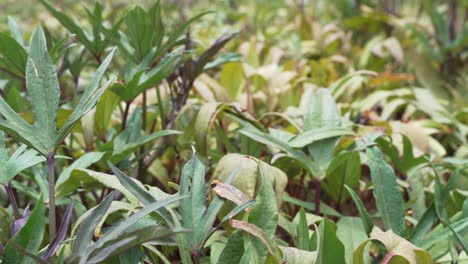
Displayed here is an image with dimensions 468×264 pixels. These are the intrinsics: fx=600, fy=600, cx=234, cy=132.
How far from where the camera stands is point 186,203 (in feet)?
2.66

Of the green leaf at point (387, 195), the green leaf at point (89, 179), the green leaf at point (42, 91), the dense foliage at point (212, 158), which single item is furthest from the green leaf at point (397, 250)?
the green leaf at point (42, 91)

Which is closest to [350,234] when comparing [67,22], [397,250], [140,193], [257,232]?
[397,250]

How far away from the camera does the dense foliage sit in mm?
801

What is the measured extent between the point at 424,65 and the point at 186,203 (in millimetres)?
1698

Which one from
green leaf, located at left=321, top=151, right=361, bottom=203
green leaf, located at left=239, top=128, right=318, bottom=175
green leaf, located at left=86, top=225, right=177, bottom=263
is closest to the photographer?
green leaf, located at left=86, top=225, right=177, bottom=263

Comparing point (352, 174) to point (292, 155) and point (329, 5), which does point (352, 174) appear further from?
point (329, 5)

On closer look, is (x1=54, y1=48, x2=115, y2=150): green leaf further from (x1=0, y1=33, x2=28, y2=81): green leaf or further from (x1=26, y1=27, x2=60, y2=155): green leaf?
(x1=0, y1=33, x2=28, y2=81): green leaf

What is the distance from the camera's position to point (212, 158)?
127 cm

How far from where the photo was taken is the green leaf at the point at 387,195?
100 centimetres

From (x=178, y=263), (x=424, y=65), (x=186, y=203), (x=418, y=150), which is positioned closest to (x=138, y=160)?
(x=178, y=263)

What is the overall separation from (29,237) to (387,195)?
0.59 m

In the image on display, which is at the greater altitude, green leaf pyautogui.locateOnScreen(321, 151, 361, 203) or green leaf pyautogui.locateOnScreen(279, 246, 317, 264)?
green leaf pyautogui.locateOnScreen(279, 246, 317, 264)

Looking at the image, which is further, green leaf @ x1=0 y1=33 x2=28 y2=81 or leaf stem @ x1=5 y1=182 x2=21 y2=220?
green leaf @ x1=0 y1=33 x2=28 y2=81

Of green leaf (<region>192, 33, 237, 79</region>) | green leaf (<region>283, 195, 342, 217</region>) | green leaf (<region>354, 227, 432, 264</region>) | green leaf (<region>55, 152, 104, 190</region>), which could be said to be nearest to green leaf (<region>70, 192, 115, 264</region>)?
green leaf (<region>55, 152, 104, 190</region>)
